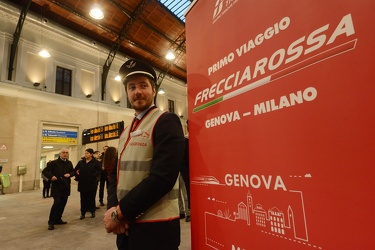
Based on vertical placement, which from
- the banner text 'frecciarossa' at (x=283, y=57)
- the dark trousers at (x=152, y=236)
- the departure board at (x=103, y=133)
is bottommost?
the dark trousers at (x=152, y=236)

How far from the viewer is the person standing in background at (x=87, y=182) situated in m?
5.04

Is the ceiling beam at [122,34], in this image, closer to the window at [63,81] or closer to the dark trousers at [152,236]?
the window at [63,81]

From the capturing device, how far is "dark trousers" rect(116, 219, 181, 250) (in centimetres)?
115

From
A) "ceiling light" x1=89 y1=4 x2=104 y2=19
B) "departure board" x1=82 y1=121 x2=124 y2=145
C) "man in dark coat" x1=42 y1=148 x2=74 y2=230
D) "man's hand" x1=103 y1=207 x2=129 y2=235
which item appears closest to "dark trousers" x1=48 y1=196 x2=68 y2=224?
"man in dark coat" x1=42 y1=148 x2=74 y2=230

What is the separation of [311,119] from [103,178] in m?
6.48

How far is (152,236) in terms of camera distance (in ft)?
3.78

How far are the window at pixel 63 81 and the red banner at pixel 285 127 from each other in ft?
44.1

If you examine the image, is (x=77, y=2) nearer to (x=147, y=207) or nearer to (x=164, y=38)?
(x=164, y=38)

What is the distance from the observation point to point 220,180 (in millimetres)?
1000

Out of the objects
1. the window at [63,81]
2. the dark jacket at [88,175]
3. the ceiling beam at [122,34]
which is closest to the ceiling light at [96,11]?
the ceiling beam at [122,34]

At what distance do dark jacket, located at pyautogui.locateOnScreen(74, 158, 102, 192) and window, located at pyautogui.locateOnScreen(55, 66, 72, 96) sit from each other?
29.3 ft

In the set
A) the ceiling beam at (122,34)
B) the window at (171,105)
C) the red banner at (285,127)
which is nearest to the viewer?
the red banner at (285,127)

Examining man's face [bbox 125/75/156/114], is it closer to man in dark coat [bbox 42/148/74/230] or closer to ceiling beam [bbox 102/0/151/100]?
man in dark coat [bbox 42/148/74/230]

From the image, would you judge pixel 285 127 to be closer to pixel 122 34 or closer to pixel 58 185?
pixel 58 185
